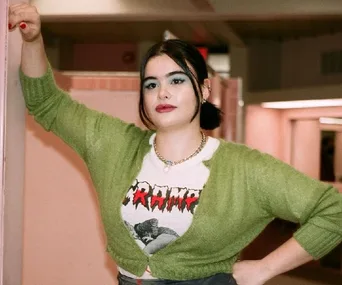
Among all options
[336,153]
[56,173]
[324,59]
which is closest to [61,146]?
[56,173]

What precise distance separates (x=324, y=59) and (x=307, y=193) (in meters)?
3.62

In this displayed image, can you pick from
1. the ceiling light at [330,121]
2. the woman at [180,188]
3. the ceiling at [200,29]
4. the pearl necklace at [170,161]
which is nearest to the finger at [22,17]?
the woman at [180,188]

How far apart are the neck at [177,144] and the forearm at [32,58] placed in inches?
10.2

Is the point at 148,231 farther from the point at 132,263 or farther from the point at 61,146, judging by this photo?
the point at 61,146

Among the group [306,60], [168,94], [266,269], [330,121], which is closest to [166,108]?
[168,94]

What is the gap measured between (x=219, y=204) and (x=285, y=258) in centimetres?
17

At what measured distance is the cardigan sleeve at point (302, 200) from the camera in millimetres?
980

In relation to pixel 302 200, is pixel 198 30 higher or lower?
higher

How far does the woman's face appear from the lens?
3.26ft

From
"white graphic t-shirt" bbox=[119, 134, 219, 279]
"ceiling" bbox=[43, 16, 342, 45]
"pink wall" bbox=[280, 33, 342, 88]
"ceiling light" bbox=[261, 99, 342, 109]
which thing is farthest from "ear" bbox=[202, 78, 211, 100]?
"pink wall" bbox=[280, 33, 342, 88]

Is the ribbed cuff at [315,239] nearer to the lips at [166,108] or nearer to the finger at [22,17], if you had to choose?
the lips at [166,108]

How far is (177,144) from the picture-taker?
1035 mm

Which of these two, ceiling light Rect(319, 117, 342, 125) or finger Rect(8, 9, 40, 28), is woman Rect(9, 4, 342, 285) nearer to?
finger Rect(8, 9, 40, 28)

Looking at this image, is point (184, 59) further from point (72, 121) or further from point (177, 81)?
point (72, 121)
